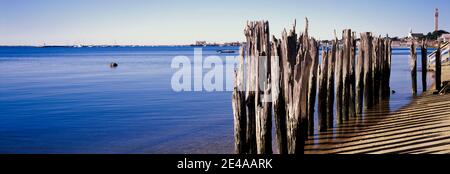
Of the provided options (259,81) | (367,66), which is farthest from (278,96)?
(367,66)

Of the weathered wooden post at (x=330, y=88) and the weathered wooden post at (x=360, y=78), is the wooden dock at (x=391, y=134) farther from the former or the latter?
the weathered wooden post at (x=360, y=78)

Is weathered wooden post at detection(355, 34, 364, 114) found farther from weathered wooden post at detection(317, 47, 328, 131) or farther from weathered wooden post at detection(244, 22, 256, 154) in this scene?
weathered wooden post at detection(244, 22, 256, 154)

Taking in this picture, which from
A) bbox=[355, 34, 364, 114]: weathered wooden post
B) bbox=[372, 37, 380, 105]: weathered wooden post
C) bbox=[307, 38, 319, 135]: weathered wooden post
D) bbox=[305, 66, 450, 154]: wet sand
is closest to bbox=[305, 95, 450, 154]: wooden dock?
bbox=[305, 66, 450, 154]: wet sand

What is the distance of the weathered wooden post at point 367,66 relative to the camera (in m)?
12.5

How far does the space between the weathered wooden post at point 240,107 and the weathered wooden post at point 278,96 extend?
474 millimetres

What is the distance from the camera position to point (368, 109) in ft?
41.7

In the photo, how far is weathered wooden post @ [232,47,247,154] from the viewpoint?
6.69m

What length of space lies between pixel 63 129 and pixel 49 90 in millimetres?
9946

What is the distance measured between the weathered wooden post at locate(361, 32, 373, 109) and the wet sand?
2.82 feet

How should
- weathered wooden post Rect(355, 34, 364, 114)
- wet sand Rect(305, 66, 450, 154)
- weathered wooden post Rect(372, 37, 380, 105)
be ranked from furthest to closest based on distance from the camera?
weathered wooden post Rect(372, 37, 380, 105)
weathered wooden post Rect(355, 34, 364, 114)
wet sand Rect(305, 66, 450, 154)

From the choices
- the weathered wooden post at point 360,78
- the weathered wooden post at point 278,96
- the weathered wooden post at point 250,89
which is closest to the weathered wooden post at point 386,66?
the weathered wooden post at point 360,78

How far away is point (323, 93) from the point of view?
9.67 m
